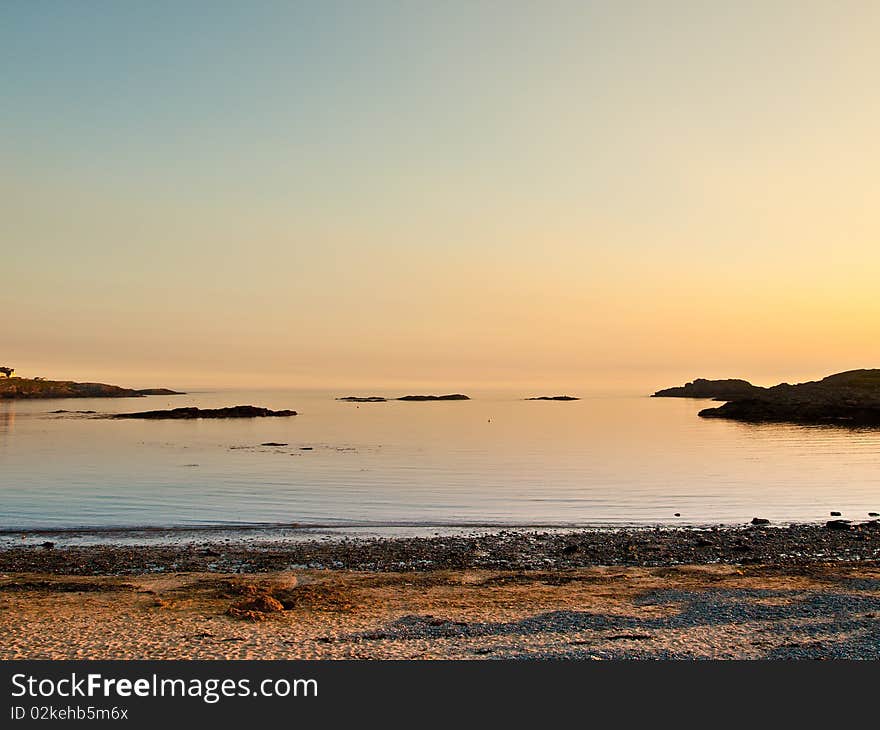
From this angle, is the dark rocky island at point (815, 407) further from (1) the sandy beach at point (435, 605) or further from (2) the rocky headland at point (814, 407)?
(1) the sandy beach at point (435, 605)

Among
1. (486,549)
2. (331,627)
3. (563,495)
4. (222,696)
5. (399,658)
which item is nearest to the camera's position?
(222,696)

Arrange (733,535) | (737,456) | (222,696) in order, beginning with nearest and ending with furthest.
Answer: (222,696) < (733,535) < (737,456)

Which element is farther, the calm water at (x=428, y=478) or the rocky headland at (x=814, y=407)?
the rocky headland at (x=814, y=407)

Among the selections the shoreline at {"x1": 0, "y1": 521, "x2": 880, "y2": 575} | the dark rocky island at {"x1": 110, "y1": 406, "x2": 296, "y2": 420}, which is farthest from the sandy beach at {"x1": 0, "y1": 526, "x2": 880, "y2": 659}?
the dark rocky island at {"x1": 110, "y1": 406, "x2": 296, "y2": 420}

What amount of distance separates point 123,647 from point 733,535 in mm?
→ 23362

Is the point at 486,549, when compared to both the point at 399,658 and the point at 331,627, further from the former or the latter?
the point at 399,658

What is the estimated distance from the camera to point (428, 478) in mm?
48125

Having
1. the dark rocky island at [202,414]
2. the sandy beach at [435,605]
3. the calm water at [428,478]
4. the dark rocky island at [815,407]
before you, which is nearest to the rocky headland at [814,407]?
the dark rocky island at [815,407]

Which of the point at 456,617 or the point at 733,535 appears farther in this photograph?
the point at 733,535

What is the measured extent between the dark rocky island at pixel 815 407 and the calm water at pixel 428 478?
33.0 meters

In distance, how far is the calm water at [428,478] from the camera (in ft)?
112

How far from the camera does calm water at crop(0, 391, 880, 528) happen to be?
112 feet

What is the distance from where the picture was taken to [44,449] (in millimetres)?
65000

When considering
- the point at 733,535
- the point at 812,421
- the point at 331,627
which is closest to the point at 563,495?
the point at 733,535
